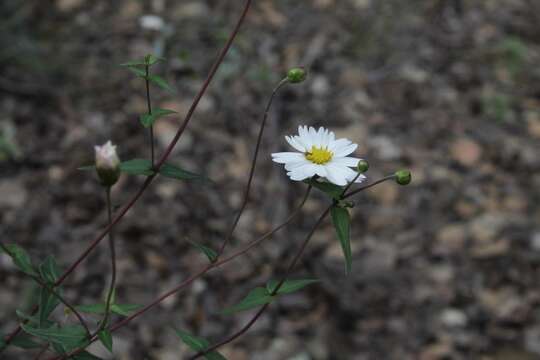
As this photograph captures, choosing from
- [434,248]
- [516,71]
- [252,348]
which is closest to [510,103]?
[516,71]

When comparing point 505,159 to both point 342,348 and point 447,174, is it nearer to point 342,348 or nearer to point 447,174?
point 447,174

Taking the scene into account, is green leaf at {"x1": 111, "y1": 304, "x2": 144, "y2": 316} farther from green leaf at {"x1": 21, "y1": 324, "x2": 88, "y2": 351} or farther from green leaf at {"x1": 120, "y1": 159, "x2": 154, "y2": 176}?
green leaf at {"x1": 120, "y1": 159, "x2": 154, "y2": 176}

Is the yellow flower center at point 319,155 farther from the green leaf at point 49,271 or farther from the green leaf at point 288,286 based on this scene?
the green leaf at point 49,271

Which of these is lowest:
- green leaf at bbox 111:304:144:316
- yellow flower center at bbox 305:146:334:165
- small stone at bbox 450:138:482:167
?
Answer: green leaf at bbox 111:304:144:316

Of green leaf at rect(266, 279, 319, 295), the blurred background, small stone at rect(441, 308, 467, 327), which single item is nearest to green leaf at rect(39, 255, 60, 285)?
green leaf at rect(266, 279, 319, 295)

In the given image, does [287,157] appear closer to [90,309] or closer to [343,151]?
[343,151]

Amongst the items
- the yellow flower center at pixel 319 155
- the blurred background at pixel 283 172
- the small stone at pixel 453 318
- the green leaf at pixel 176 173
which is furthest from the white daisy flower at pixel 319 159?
the small stone at pixel 453 318

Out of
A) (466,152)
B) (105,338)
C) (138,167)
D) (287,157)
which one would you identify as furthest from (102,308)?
(466,152)
